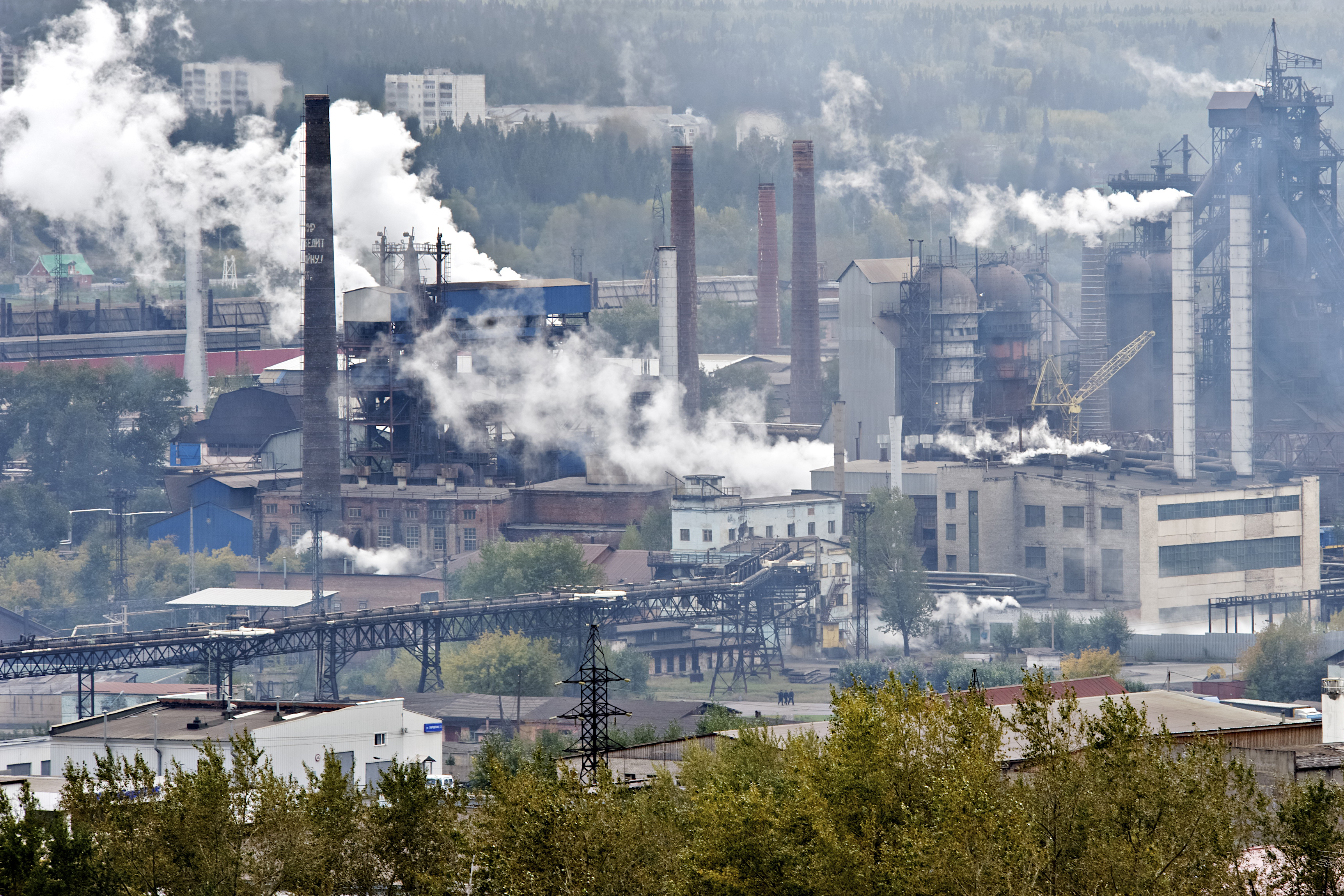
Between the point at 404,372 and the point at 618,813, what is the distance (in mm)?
44078

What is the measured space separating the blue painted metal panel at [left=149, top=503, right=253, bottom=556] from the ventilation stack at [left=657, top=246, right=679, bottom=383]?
523 inches

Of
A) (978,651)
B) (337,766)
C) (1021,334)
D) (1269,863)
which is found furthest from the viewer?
(1021,334)

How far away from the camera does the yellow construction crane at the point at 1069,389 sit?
220ft

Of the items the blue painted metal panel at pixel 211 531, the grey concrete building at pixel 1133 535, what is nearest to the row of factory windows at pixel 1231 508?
the grey concrete building at pixel 1133 535

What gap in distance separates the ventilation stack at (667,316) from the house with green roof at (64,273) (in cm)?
3212

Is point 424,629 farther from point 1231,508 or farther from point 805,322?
point 805,322

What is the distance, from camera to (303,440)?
61.4m

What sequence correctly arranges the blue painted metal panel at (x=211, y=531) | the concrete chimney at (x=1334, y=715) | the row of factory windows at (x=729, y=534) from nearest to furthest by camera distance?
the concrete chimney at (x=1334, y=715), the row of factory windows at (x=729, y=534), the blue painted metal panel at (x=211, y=531)

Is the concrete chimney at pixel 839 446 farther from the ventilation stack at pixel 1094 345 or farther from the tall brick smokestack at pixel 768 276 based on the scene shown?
the tall brick smokestack at pixel 768 276

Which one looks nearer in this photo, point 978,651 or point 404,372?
point 978,651

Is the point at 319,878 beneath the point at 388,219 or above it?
beneath

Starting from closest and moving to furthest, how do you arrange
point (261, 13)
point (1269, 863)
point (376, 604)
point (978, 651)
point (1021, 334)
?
point (1269, 863), point (978, 651), point (376, 604), point (1021, 334), point (261, 13)

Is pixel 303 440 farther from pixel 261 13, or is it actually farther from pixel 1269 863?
pixel 1269 863

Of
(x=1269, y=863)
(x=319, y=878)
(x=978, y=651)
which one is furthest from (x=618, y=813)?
(x=978, y=651)
